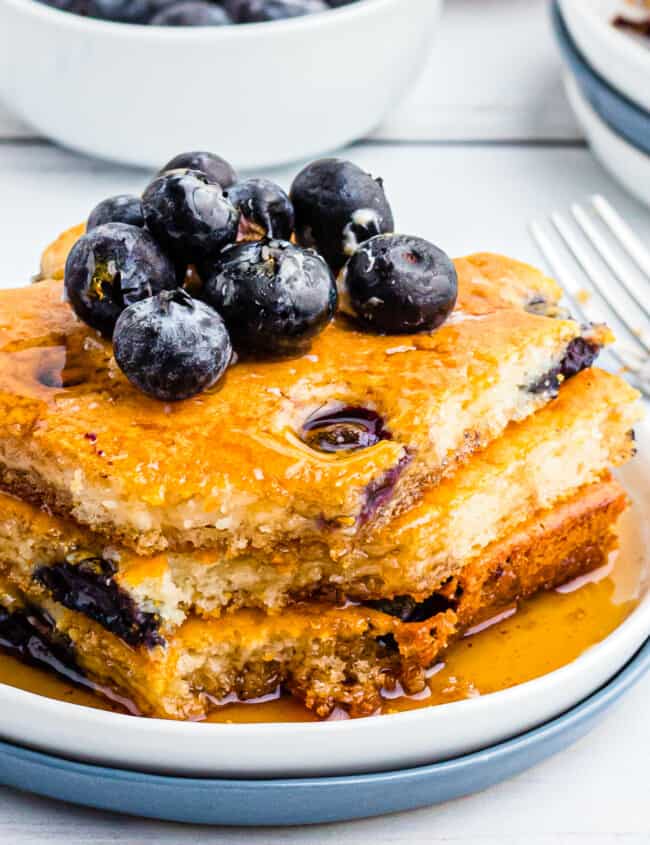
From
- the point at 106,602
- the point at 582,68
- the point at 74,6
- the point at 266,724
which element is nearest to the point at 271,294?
the point at 106,602

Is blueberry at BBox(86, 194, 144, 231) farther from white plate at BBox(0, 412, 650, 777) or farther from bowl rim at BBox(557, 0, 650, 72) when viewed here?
bowl rim at BBox(557, 0, 650, 72)

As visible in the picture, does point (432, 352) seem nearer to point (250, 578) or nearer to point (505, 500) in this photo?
point (505, 500)

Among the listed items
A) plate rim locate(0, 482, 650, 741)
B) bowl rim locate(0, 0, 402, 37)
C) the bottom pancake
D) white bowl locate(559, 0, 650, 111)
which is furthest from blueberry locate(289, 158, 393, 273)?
white bowl locate(559, 0, 650, 111)

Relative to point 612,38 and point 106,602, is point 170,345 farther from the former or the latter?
point 612,38

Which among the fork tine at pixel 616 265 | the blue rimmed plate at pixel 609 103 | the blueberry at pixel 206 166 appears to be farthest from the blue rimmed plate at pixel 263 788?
the blue rimmed plate at pixel 609 103

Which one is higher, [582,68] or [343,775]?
[582,68]

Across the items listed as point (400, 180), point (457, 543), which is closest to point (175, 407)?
point (457, 543)
